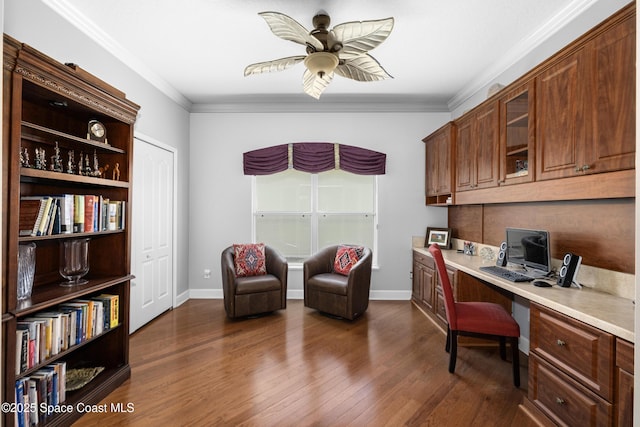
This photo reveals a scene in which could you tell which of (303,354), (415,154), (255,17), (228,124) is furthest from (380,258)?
(255,17)

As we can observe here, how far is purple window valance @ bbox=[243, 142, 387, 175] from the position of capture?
449 centimetres

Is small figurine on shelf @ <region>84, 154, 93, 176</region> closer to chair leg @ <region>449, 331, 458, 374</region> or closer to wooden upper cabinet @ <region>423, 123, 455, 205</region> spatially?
chair leg @ <region>449, 331, 458, 374</region>

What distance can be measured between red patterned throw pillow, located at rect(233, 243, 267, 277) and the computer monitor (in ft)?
9.09

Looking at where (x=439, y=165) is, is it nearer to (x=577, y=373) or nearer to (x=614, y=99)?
(x=614, y=99)

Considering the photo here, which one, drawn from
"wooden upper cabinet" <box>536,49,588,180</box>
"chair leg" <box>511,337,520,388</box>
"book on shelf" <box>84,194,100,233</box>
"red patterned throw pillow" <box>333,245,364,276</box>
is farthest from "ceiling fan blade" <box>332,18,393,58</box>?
"red patterned throw pillow" <box>333,245,364,276</box>

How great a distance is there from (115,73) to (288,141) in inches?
86.7

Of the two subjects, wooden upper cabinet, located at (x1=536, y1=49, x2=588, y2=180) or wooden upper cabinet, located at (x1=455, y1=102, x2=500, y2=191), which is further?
wooden upper cabinet, located at (x1=455, y1=102, x2=500, y2=191)

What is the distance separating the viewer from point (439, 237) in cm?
429

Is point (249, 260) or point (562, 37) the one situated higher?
point (562, 37)

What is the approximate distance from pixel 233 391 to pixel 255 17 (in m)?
2.85

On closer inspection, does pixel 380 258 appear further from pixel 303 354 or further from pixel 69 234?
pixel 69 234

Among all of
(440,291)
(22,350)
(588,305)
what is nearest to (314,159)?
(440,291)

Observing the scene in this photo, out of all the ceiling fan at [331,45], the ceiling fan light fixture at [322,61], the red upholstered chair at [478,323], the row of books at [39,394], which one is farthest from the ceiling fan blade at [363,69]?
the row of books at [39,394]

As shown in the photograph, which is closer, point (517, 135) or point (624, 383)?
point (624, 383)
